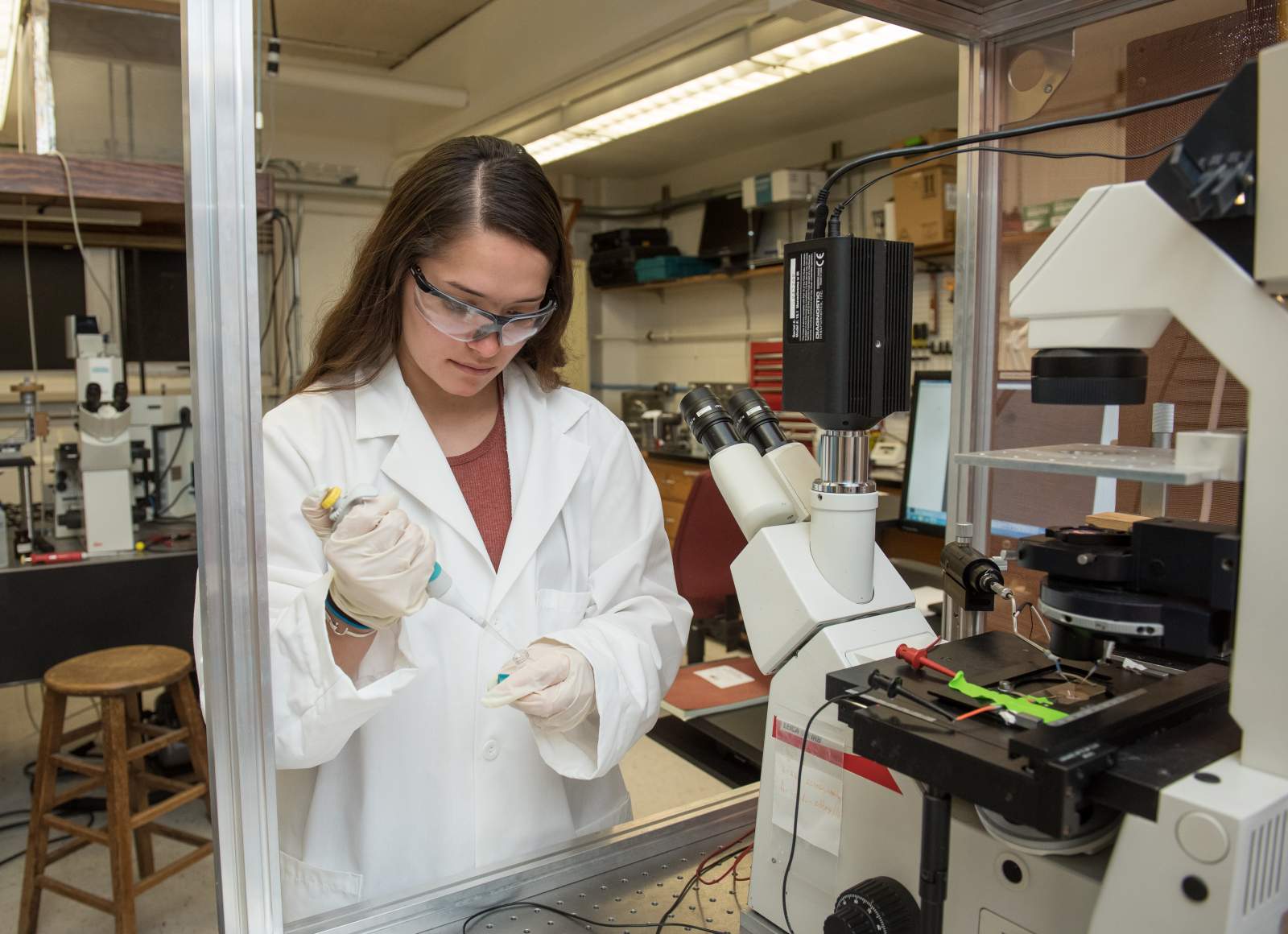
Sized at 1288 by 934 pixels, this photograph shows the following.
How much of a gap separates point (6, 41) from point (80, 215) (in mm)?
941

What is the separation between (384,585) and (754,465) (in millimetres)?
370

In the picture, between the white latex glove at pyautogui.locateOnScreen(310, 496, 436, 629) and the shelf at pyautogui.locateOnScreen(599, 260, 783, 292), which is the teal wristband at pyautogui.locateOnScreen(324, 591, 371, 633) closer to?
the white latex glove at pyautogui.locateOnScreen(310, 496, 436, 629)

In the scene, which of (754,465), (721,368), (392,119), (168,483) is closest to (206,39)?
(754,465)

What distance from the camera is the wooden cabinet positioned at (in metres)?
4.98

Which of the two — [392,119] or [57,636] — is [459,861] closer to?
[57,636]

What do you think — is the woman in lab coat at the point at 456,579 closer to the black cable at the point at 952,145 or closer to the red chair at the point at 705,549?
the black cable at the point at 952,145

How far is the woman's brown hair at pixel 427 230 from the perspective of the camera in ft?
3.48

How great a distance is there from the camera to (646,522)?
1.24m

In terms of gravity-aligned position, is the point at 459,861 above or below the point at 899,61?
below

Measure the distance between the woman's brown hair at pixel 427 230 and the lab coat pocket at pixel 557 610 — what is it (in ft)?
1.16

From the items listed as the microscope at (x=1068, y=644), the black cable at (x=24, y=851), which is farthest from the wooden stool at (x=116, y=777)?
the microscope at (x=1068, y=644)

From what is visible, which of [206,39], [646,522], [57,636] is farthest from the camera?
[57,636]

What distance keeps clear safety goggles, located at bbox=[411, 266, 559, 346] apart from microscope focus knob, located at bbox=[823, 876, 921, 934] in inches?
26.7

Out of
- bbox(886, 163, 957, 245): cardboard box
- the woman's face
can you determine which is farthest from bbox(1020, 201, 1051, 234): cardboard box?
bbox(886, 163, 957, 245): cardboard box
